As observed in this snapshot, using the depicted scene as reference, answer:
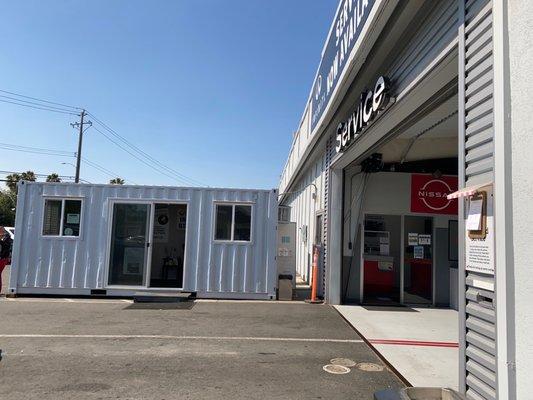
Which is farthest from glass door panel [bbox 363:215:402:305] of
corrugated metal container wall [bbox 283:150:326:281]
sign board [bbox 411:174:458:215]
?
corrugated metal container wall [bbox 283:150:326:281]

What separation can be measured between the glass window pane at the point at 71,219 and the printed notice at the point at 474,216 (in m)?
10.4

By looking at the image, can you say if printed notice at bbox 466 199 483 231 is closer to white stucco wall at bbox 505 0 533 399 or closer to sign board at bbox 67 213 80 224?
white stucco wall at bbox 505 0 533 399

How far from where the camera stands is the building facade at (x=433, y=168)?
3.22 m

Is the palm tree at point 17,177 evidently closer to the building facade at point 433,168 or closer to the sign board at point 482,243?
the building facade at point 433,168

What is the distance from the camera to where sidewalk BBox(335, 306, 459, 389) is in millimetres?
5893

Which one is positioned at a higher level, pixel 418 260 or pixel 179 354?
pixel 418 260

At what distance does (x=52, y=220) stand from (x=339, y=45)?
828cm

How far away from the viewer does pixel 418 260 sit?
12.2 metres

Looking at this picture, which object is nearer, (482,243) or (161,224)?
(482,243)

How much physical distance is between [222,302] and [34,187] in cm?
565

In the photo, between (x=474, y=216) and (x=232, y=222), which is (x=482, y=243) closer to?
(x=474, y=216)

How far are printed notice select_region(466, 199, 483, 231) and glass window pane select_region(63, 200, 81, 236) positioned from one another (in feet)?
34.2

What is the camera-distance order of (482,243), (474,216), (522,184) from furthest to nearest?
(474,216) → (482,243) → (522,184)

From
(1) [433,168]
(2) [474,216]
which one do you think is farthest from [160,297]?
(2) [474,216]
